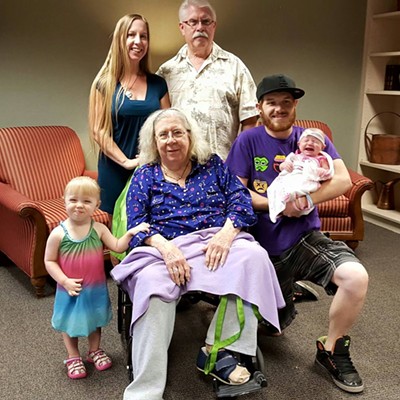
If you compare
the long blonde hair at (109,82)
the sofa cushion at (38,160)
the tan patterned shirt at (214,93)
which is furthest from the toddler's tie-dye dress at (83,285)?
the sofa cushion at (38,160)

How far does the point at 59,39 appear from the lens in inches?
145

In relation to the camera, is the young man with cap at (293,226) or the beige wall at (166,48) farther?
the beige wall at (166,48)

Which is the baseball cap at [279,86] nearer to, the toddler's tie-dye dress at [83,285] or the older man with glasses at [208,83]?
the older man with glasses at [208,83]

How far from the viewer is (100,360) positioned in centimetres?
218

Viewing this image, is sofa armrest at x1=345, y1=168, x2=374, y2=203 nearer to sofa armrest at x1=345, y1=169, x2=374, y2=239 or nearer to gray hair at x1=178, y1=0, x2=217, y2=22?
sofa armrest at x1=345, y1=169, x2=374, y2=239

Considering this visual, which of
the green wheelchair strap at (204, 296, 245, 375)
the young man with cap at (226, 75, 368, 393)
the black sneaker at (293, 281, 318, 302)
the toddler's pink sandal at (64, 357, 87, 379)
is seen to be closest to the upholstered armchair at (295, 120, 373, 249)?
the black sneaker at (293, 281, 318, 302)

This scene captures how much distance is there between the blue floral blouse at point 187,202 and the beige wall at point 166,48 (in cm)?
199

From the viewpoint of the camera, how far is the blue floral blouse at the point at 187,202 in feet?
6.65

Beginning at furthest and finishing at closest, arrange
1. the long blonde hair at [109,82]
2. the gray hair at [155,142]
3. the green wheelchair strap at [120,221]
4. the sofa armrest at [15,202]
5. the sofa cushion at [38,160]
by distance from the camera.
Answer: the sofa cushion at [38,160] < the sofa armrest at [15,202] < the long blonde hair at [109,82] < the green wheelchair strap at [120,221] < the gray hair at [155,142]

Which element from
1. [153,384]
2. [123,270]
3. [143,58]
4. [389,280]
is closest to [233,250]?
[123,270]

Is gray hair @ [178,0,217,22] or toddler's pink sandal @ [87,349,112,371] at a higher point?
gray hair @ [178,0,217,22]

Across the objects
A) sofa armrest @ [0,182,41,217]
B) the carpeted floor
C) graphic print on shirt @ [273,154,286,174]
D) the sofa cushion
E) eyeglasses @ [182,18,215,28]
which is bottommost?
the carpeted floor

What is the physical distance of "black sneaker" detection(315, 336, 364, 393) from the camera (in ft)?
6.71

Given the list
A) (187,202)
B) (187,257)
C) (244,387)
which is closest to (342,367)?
(244,387)
